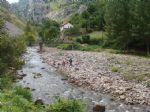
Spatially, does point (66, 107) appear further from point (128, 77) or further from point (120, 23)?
point (120, 23)

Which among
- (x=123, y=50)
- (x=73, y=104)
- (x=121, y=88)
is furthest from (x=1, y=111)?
(x=123, y=50)

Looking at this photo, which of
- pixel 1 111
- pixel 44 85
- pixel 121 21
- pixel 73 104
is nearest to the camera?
pixel 1 111

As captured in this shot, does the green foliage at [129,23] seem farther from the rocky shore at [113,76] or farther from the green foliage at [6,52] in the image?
the green foliage at [6,52]

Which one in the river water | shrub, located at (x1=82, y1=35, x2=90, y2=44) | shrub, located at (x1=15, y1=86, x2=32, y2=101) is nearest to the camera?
shrub, located at (x1=15, y1=86, x2=32, y2=101)

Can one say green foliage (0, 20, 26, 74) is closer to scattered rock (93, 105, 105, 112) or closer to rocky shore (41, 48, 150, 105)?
scattered rock (93, 105, 105, 112)

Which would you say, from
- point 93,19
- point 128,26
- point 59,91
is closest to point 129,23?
point 128,26

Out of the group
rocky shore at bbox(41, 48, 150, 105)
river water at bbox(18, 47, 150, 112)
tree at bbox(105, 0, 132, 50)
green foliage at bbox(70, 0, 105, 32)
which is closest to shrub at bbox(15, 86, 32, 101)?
river water at bbox(18, 47, 150, 112)

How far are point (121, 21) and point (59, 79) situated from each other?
3279 centimetres

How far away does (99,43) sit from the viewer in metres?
107

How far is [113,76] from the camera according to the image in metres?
50.3

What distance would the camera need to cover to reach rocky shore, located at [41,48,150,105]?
130 ft

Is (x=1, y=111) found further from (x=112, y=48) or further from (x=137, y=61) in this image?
(x=112, y=48)

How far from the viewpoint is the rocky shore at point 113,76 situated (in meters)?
39.7

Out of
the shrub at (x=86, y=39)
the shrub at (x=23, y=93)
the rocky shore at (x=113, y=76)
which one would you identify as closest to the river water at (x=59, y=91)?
the rocky shore at (x=113, y=76)
